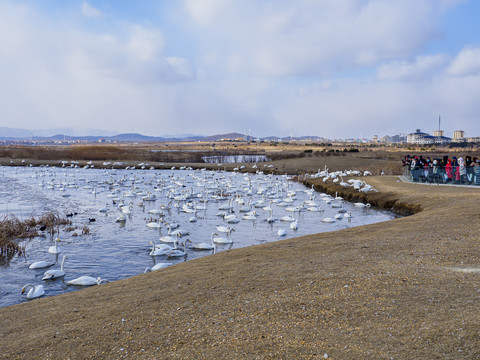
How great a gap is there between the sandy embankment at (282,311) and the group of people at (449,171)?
15222mm

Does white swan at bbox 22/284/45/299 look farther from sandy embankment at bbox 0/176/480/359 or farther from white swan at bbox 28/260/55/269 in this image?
white swan at bbox 28/260/55/269

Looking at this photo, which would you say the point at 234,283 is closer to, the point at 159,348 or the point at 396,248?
the point at 159,348

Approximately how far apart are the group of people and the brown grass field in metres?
15.1

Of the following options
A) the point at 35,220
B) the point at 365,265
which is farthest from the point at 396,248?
the point at 35,220

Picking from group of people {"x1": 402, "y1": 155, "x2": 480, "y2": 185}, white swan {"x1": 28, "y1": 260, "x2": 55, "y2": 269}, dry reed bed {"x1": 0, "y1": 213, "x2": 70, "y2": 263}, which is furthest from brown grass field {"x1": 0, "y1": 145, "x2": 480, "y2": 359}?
group of people {"x1": 402, "y1": 155, "x2": 480, "y2": 185}

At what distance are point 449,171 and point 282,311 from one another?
2320 cm

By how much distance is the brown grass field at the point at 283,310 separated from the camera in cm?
557

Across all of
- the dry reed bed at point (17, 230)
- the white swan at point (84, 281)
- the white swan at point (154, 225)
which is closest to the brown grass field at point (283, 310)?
the white swan at point (84, 281)

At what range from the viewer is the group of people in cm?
2451

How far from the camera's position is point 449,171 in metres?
26.0

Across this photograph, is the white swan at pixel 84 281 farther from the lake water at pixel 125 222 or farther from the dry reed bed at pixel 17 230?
the dry reed bed at pixel 17 230

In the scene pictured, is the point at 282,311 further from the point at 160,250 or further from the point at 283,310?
the point at 160,250

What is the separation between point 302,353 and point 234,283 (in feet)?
11.2

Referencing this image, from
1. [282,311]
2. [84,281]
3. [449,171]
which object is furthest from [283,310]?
[449,171]
